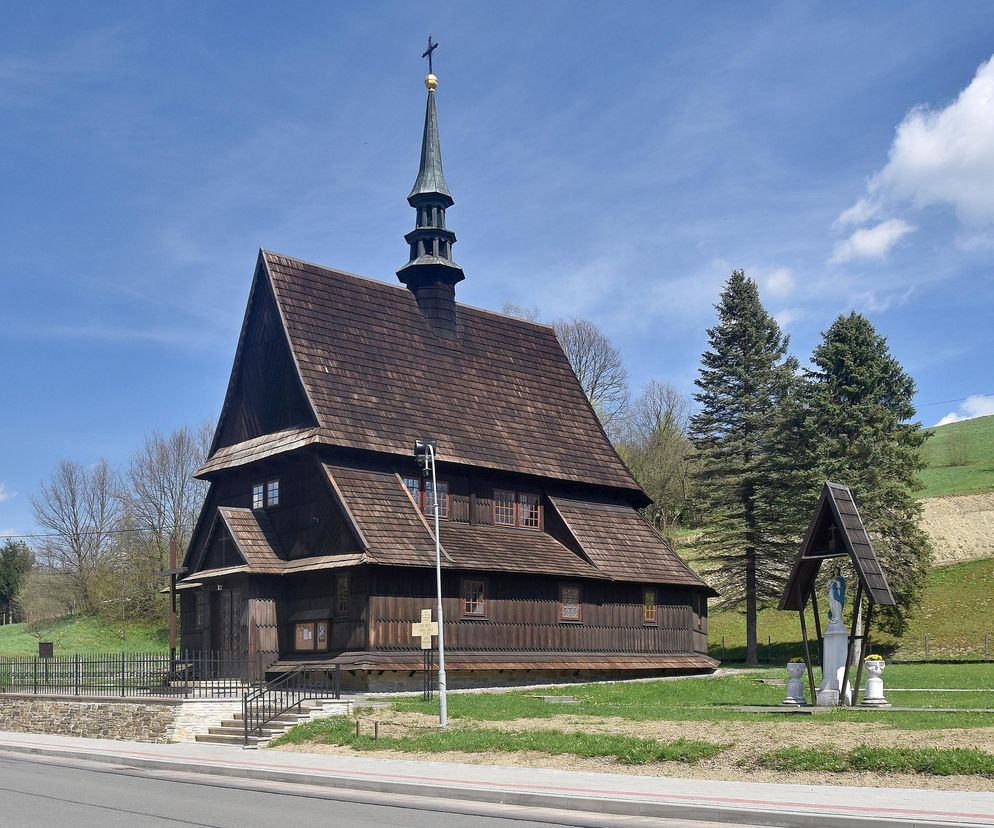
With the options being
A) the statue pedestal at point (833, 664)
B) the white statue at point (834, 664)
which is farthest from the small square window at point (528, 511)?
the statue pedestal at point (833, 664)

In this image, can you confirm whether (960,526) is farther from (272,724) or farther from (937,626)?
(272,724)

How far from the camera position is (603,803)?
45.3 feet

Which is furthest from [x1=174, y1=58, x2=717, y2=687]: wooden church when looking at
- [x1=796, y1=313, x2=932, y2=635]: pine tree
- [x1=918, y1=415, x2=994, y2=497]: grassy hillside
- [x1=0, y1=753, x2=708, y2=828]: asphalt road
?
[x1=918, y1=415, x2=994, y2=497]: grassy hillside

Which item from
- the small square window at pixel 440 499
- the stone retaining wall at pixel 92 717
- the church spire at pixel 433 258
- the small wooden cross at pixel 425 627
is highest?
the church spire at pixel 433 258

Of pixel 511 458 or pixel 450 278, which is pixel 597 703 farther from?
pixel 450 278

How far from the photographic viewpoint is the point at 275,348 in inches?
1414

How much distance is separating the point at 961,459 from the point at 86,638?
61866mm

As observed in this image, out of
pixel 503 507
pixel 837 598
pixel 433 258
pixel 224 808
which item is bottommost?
pixel 224 808

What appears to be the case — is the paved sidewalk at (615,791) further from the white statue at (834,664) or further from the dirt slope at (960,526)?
the dirt slope at (960,526)

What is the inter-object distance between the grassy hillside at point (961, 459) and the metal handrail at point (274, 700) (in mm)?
44451

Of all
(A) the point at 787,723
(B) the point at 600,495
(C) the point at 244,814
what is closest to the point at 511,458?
(B) the point at 600,495

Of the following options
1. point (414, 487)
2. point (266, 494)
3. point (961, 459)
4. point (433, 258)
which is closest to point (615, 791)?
point (414, 487)

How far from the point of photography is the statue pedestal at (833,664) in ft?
70.7

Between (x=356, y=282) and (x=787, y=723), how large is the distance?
79.8 ft
